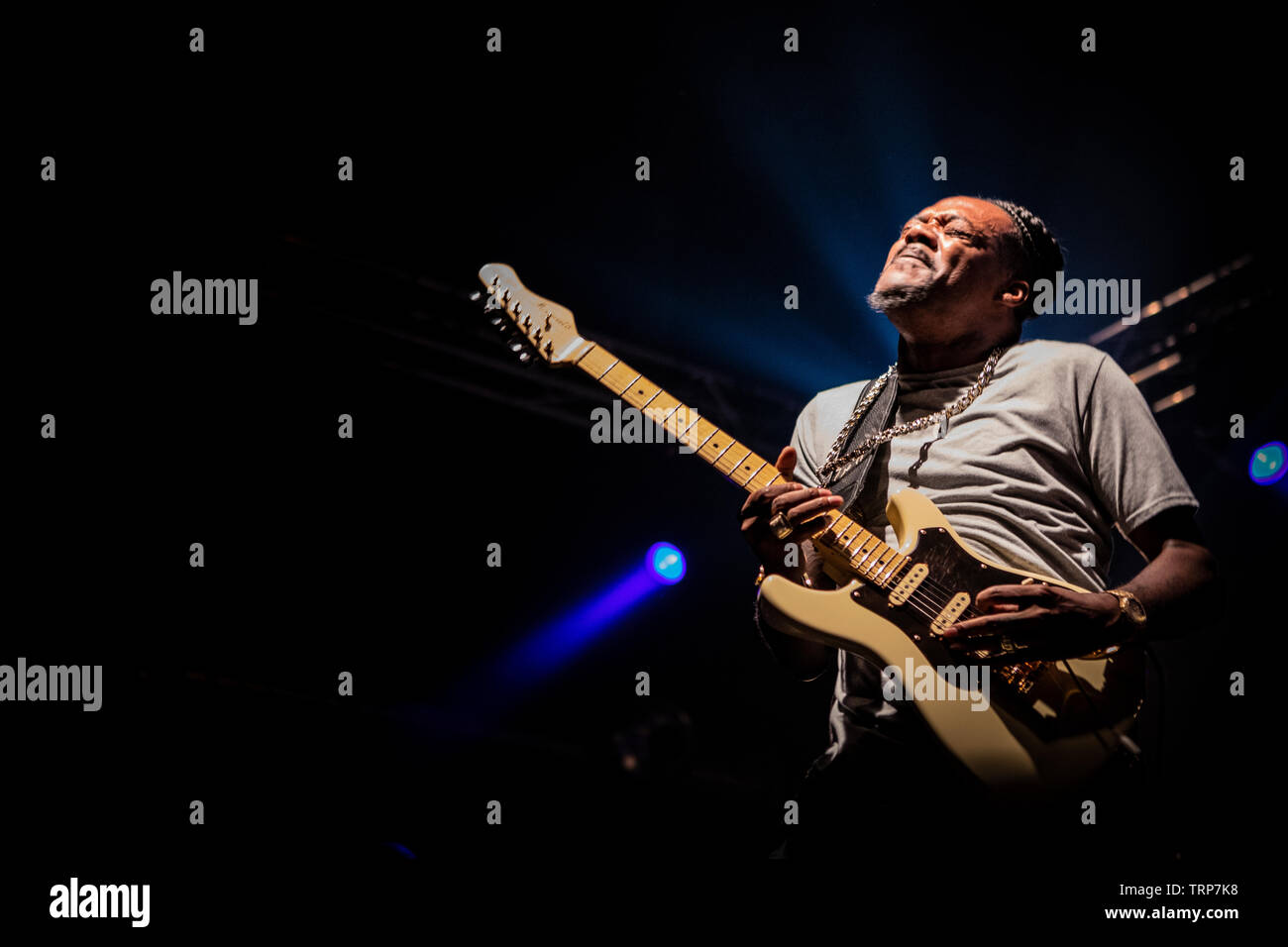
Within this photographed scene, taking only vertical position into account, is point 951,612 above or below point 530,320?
below

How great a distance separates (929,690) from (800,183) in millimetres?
3786

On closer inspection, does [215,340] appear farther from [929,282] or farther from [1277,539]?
[1277,539]

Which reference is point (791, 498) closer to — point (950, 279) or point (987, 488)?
point (987, 488)

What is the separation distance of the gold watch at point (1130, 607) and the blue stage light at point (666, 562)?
184 inches

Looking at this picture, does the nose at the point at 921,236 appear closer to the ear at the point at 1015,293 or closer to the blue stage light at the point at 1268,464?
the ear at the point at 1015,293

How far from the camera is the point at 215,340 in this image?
5.88 meters

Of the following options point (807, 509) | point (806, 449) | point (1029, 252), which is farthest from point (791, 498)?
point (1029, 252)

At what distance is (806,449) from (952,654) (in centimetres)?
105

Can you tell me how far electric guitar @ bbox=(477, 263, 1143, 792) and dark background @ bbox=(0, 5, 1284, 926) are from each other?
241 centimetres

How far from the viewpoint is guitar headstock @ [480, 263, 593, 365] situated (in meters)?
3.13

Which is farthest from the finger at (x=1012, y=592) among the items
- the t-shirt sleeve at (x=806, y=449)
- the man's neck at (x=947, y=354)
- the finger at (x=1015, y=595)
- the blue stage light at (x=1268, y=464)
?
the blue stage light at (x=1268, y=464)

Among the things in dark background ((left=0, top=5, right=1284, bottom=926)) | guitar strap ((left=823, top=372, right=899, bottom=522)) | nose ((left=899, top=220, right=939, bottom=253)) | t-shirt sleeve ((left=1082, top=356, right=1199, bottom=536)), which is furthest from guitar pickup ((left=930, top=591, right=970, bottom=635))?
dark background ((left=0, top=5, right=1284, bottom=926))

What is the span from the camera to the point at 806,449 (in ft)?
10.6
